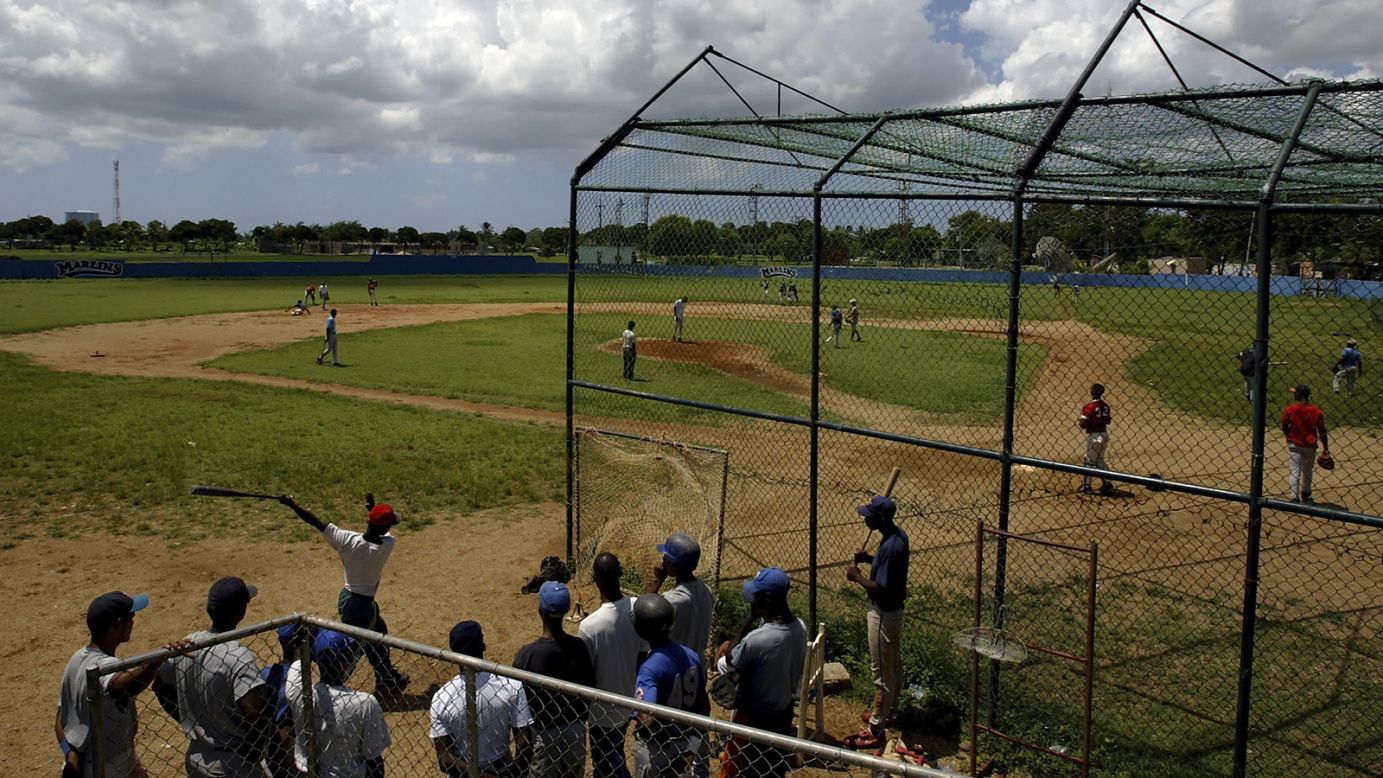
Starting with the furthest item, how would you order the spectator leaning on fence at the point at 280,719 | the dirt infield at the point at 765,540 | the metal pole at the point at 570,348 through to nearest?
the metal pole at the point at 570,348 < the dirt infield at the point at 765,540 < the spectator leaning on fence at the point at 280,719

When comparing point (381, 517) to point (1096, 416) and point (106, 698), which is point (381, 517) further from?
A: point (1096, 416)

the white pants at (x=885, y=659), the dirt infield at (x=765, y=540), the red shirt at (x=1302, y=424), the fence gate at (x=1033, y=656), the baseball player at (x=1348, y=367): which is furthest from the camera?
the baseball player at (x=1348, y=367)

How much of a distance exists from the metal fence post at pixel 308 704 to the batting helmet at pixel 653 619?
5.51ft

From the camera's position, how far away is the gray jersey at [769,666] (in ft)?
17.9

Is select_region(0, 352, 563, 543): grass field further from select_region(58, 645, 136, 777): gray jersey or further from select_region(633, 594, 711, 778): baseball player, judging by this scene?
select_region(633, 594, 711, 778): baseball player

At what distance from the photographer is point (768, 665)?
17.9ft

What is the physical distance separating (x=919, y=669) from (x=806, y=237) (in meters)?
3.91

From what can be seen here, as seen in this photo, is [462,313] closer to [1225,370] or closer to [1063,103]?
[1225,370]

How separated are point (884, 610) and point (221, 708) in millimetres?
4601

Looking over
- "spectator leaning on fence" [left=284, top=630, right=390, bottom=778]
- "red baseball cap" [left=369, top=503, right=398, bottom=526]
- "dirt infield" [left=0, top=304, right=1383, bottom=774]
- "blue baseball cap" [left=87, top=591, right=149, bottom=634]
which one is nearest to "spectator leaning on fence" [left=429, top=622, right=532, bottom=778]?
"spectator leaning on fence" [left=284, top=630, right=390, bottom=778]

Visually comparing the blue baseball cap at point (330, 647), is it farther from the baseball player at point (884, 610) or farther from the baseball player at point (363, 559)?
the baseball player at point (884, 610)

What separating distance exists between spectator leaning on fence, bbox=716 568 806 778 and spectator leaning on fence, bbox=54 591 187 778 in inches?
126

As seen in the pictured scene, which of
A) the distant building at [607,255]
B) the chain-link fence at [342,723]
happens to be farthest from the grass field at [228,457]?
the chain-link fence at [342,723]

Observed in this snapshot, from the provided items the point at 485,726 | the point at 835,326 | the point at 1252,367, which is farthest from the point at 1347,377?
the point at 485,726
